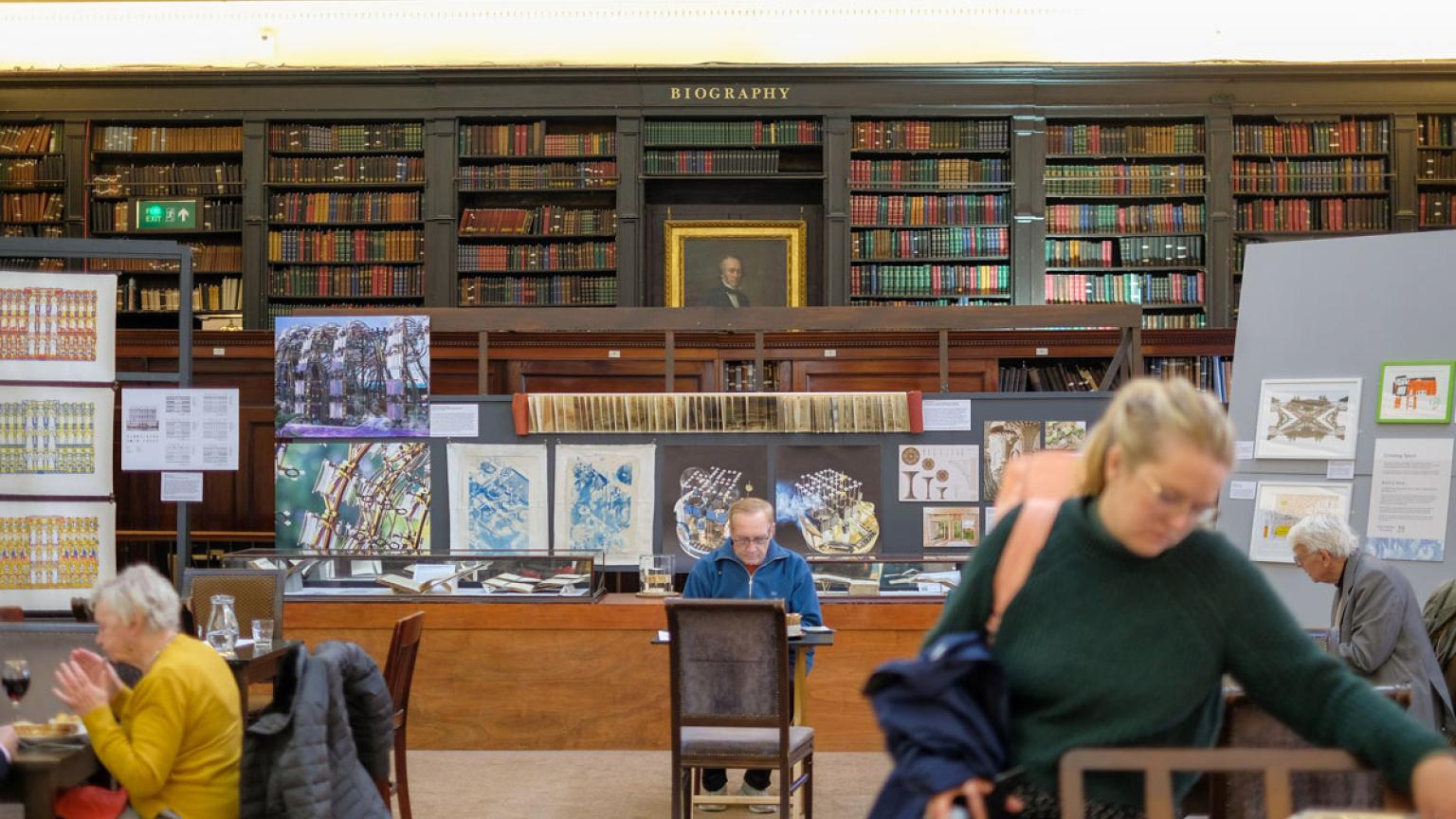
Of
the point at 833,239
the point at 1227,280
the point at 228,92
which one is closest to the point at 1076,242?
the point at 1227,280

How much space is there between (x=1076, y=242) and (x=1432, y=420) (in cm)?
483

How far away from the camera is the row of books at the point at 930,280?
10.5 metres

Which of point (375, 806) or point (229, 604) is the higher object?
point (229, 604)

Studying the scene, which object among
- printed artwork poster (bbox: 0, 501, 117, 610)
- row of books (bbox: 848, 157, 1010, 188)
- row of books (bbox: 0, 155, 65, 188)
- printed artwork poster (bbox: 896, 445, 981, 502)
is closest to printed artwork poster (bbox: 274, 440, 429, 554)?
printed artwork poster (bbox: 0, 501, 117, 610)

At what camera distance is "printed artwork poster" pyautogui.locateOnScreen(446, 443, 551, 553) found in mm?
7316

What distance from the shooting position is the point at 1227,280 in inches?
405

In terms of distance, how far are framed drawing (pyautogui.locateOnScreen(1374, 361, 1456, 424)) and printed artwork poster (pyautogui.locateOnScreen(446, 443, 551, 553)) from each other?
398cm

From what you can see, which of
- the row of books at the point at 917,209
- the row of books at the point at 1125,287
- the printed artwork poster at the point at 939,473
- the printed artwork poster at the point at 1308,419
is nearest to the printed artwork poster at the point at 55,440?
the printed artwork poster at the point at 939,473

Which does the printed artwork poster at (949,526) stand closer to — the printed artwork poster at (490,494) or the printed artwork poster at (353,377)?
the printed artwork poster at (490,494)

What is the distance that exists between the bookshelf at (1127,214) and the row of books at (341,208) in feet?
15.8

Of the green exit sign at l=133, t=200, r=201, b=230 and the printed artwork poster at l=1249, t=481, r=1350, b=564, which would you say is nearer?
the printed artwork poster at l=1249, t=481, r=1350, b=564

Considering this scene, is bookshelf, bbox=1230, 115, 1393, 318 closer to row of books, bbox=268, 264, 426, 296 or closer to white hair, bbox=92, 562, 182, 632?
row of books, bbox=268, 264, 426, 296

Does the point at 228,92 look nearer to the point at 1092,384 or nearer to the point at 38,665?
the point at 1092,384

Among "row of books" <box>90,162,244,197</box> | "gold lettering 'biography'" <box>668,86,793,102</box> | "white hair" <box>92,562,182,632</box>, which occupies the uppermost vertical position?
"gold lettering 'biography'" <box>668,86,793,102</box>
